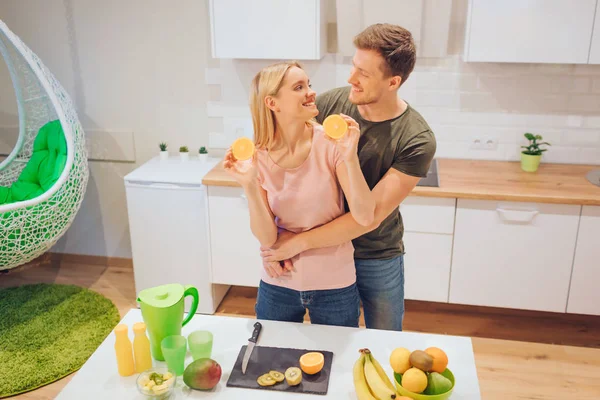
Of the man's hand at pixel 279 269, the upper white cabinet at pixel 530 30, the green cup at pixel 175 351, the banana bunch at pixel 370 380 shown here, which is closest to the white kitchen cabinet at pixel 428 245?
the upper white cabinet at pixel 530 30

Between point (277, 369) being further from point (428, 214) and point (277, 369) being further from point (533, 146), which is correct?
point (533, 146)

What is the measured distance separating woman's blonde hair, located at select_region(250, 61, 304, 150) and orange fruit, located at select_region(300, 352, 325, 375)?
0.56 m

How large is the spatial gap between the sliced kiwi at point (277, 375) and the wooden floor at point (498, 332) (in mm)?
1434

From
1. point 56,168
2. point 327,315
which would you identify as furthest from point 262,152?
point 56,168

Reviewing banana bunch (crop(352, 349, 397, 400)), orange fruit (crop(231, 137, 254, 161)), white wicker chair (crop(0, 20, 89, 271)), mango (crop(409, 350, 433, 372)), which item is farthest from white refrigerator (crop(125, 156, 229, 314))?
mango (crop(409, 350, 433, 372))

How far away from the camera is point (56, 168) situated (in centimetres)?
316

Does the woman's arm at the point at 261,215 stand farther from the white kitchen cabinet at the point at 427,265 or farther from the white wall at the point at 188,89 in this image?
the white wall at the point at 188,89

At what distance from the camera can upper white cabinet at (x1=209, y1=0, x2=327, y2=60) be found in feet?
9.27

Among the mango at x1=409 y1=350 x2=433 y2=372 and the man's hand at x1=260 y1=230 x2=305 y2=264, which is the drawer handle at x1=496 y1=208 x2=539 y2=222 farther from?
the mango at x1=409 y1=350 x2=433 y2=372

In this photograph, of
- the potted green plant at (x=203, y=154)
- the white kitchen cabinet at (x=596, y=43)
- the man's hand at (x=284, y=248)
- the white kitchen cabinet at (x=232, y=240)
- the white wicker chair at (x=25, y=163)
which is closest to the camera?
the man's hand at (x=284, y=248)

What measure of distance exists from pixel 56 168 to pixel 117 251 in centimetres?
84

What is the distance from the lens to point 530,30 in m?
2.72

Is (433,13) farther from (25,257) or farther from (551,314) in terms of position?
(25,257)

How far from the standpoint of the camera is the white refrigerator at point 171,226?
3.11m
